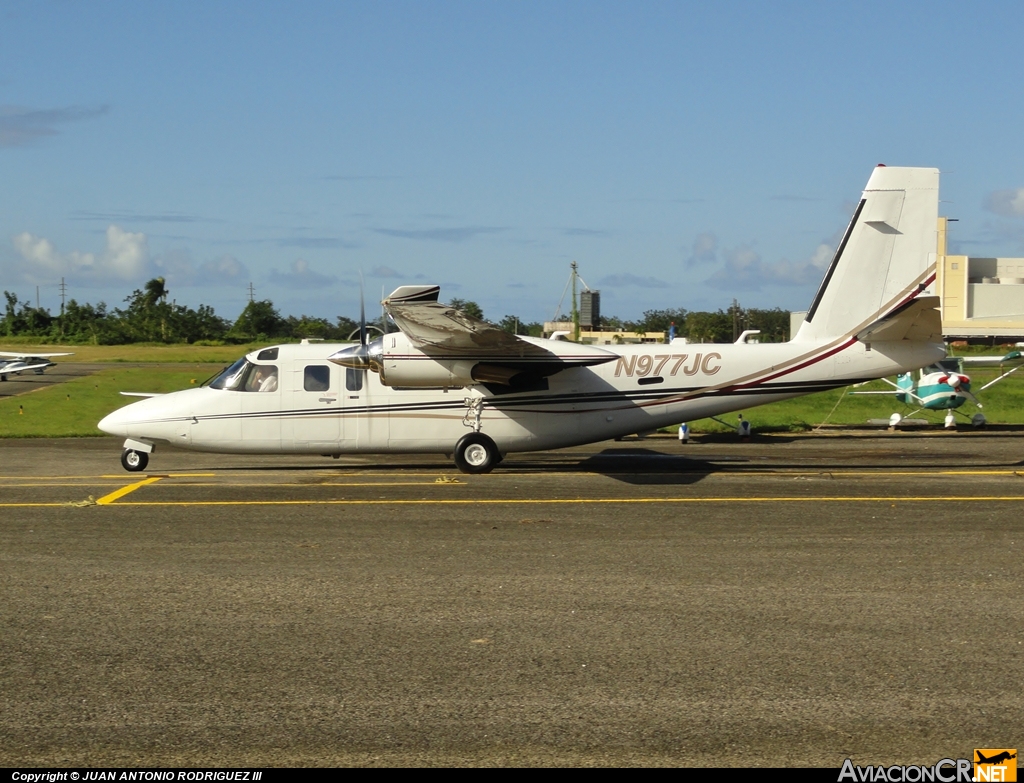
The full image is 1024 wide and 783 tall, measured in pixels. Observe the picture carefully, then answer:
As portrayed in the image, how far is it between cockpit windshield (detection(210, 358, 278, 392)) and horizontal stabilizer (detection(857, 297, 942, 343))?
32.4 feet

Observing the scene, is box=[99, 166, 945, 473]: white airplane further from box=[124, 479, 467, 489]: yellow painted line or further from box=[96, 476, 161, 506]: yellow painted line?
box=[96, 476, 161, 506]: yellow painted line

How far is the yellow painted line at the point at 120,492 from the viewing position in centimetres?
1298

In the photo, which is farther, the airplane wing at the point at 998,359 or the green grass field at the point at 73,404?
the green grass field at the point at 73,404

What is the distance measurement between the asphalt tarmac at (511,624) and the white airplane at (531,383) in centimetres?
269

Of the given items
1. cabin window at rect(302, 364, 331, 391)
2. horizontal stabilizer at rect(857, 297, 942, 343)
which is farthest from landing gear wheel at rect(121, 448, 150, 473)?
horizontal stabilizer at rect(857, 297, 942, 343)

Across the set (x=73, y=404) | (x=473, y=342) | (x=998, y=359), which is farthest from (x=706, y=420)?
(x=73, y=404)

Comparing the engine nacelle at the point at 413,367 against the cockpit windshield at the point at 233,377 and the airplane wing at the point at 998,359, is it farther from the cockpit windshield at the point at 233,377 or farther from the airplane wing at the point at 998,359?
the airplane wing at the point at 998,359

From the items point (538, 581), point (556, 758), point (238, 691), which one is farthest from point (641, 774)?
point (538, 581)

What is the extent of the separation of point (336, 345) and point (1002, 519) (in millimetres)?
10793

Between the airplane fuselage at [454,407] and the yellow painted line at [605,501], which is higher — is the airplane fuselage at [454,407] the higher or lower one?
the higher one

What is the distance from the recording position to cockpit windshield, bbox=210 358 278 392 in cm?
1705

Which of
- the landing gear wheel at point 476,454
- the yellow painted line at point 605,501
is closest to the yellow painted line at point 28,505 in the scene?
the yellow painted line at point 605,501

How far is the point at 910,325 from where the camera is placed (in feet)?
52.4

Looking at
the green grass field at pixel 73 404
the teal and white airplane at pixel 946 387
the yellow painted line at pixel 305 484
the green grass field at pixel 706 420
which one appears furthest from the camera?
the green grass field at pixel 706 420
